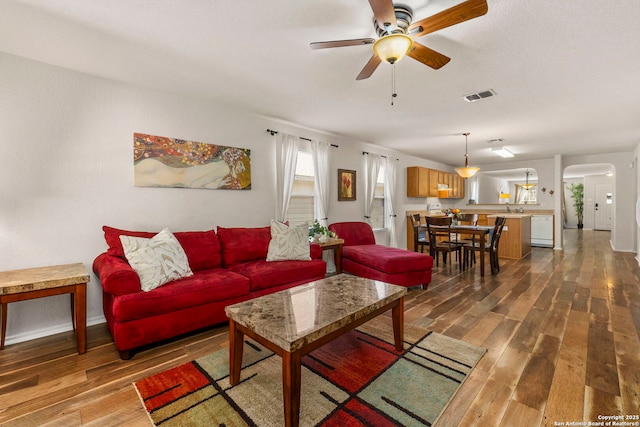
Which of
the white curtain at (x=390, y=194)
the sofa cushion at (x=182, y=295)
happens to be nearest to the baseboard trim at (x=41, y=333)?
the sofa cushion at (x=182, y=295)

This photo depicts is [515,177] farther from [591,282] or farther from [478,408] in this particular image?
[478,408]

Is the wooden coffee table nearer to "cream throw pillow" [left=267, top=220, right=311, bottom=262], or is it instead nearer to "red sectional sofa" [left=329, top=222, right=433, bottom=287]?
"cream throw pillow" [left=267, top=220, right=311, bottom=262]

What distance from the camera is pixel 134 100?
3.03 m

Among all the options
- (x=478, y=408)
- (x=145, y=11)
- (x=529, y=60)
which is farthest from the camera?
(x=529, y=60)

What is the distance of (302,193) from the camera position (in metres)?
4.71

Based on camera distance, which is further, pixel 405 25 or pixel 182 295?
pixel 182 295

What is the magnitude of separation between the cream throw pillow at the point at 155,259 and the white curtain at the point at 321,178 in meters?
2.51

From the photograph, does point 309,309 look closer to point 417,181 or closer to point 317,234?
point 317,234

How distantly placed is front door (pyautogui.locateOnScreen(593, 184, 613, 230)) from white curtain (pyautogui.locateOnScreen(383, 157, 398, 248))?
1078 cm

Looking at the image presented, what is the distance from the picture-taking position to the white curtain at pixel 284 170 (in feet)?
13.8

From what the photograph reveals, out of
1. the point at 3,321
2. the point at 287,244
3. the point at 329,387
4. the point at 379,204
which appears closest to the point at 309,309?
the point at 329,387

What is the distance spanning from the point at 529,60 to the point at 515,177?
1109 centimetres

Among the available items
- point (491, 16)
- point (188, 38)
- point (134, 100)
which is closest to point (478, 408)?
point (491, 16)

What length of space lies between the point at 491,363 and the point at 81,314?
313 cm
